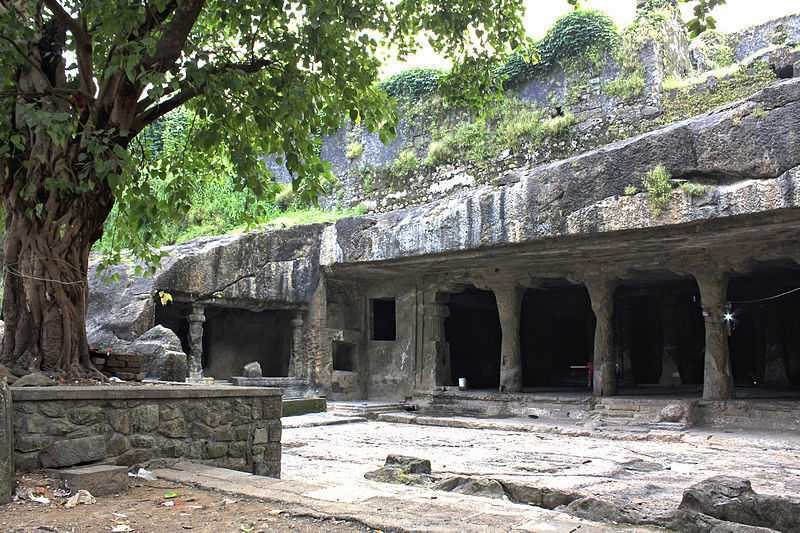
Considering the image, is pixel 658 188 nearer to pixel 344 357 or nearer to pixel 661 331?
pixel 661 331

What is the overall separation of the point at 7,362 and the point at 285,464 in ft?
9.89

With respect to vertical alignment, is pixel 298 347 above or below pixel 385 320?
below

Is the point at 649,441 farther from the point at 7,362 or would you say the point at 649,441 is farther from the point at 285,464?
the point at 7,362

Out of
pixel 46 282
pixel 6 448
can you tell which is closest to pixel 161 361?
pixel 46 282

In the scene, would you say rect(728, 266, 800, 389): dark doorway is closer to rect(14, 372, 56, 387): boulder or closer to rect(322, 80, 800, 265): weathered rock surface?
rect(322, 80, 800, 265): weathered rock surface

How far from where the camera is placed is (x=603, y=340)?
1321 centimetres

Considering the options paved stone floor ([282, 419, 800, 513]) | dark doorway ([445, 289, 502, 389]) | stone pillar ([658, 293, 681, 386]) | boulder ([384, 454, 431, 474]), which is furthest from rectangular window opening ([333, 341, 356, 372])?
boulder ([384, 454, 431, 474])

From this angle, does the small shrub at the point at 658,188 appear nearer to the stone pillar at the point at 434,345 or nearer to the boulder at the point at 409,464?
the boulder at the point at 409,464

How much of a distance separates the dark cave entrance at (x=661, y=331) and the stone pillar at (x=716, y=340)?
3534 millimetres

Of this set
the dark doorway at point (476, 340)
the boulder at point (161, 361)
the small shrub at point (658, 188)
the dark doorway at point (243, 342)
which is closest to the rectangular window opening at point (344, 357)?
the dark doorway at point (243, 342)

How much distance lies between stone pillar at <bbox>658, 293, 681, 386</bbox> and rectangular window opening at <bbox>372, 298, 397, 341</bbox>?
6818mm

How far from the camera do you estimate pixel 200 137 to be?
6852 mm

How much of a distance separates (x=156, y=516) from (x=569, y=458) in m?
A: 5.63

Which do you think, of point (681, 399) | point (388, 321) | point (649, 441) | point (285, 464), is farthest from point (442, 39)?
point (388, 321)
